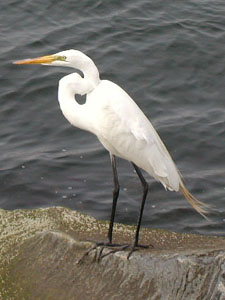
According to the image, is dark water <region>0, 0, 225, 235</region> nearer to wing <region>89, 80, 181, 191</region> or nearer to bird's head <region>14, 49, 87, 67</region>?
wing <region>89, 80, 181, 191</region>

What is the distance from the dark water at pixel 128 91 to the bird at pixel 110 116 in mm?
1486

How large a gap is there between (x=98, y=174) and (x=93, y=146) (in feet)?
1.80

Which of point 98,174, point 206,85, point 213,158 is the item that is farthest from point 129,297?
point 206,85

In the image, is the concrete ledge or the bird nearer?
the concrete ledge

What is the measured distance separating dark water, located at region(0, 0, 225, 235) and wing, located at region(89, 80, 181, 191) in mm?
1470

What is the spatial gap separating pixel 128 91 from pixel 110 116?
3685mm

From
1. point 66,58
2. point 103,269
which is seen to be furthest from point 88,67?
point 103,269

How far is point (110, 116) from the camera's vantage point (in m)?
4.68

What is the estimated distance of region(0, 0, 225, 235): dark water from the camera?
6.56 m

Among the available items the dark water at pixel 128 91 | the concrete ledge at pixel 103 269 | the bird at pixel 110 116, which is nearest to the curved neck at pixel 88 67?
the bird at pixel 110 116

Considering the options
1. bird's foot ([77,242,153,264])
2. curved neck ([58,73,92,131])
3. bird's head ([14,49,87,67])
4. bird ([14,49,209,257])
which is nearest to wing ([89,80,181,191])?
bird ([14,49,209,257])

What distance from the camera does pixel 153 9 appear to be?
33.7 feet

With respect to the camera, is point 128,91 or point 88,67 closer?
point 88,67

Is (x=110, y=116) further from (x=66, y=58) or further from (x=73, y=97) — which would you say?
(x=66, y=58)
